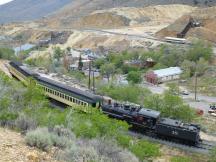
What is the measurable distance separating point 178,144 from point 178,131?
1.06 m

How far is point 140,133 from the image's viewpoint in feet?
93.8

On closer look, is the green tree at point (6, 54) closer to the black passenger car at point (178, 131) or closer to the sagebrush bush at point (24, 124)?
the black passenger car at point (178, 131)

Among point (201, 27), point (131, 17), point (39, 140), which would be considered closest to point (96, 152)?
point (39, 140)

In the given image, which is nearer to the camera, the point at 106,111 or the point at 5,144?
the point at 5,144

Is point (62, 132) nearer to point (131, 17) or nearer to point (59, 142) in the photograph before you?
point (59, 142)

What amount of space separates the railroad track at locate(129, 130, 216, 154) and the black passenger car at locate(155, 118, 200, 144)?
385mm

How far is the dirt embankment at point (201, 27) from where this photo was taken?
87.0 meters

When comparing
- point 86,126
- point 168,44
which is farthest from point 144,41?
point 86,126

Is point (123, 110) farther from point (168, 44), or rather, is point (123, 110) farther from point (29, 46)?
point (29, 46)

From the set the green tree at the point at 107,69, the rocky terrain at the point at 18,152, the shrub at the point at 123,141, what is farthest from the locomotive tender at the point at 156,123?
the green tree at the point at 107,69

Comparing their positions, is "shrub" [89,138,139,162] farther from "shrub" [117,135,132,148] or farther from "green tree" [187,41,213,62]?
"green tree" [187,41,213,62]

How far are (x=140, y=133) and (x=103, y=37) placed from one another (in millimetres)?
69957

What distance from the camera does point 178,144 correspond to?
89.1ft

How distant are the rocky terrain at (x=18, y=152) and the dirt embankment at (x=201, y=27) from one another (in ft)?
251
